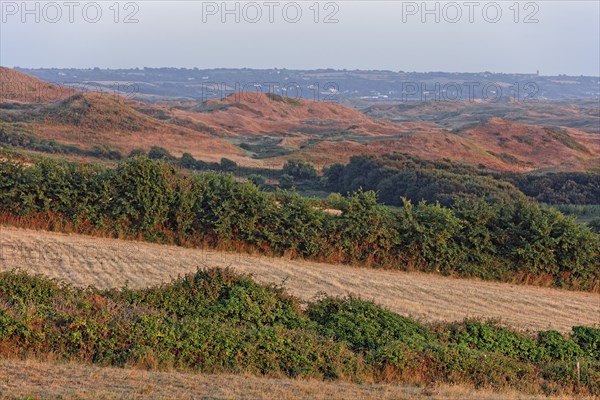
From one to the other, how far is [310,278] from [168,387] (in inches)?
444

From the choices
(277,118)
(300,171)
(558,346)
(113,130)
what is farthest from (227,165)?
(277,118)

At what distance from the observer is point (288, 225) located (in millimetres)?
23094

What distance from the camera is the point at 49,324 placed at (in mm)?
10836

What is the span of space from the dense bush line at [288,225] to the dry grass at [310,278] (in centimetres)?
63

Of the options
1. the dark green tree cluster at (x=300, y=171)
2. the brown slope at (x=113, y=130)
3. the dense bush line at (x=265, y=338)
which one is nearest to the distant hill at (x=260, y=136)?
the brown slope at (x=113, y=130)

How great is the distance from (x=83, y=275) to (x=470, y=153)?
59988 mm

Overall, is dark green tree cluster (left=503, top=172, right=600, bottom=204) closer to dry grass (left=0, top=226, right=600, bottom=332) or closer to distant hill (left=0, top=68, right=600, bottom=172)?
distant hill (left=0, top=68, right=600, bottom=172)

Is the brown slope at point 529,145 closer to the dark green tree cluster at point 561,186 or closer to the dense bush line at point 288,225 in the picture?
the dark green tree cluster at point 561,186

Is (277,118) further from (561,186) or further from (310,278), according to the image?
(310,278)

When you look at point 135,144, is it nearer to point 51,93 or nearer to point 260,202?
point 51,93

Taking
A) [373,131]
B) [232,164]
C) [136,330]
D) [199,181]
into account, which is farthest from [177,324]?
[373,131]

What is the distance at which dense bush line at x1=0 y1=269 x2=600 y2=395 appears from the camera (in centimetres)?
1062

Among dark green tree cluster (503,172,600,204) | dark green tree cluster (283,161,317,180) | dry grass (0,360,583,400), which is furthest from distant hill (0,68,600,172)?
dry grass (0,360,583,400)

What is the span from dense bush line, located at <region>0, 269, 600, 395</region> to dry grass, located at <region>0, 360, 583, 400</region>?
59 cm
